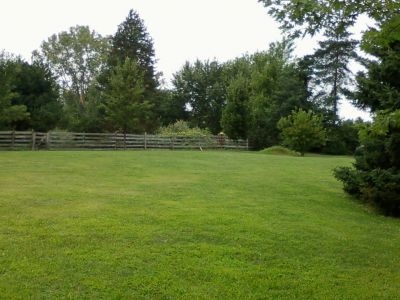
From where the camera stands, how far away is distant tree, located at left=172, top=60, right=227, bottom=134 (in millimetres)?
58938

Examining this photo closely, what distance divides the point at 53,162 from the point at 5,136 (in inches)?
452

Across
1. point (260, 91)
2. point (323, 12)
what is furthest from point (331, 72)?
point (323, 12)

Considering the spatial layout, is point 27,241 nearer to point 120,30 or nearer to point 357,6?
point 357,6

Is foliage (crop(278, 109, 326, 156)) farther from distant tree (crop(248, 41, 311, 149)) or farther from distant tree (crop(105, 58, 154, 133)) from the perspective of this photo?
distant tree (crop(105, 58, 154, 133))

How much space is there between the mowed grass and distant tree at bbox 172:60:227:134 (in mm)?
46675

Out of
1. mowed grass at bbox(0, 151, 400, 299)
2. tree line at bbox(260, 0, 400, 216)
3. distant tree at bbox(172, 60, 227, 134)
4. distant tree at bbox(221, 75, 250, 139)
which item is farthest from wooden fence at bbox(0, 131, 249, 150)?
tree line at bbox(260, 0, 400, 216)

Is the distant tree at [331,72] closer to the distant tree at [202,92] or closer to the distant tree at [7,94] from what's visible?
the distant tree at [202,92]

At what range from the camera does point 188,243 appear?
6.69m


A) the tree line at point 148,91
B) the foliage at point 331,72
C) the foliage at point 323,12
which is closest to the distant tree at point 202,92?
the tree line at point 148,91

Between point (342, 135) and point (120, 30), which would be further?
point (120, 30)

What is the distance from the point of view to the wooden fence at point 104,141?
2818cm

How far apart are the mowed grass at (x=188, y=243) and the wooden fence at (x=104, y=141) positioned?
17432mm

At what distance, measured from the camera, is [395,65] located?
10562 mm

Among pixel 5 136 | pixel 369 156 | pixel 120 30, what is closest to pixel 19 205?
pixel 369 156
